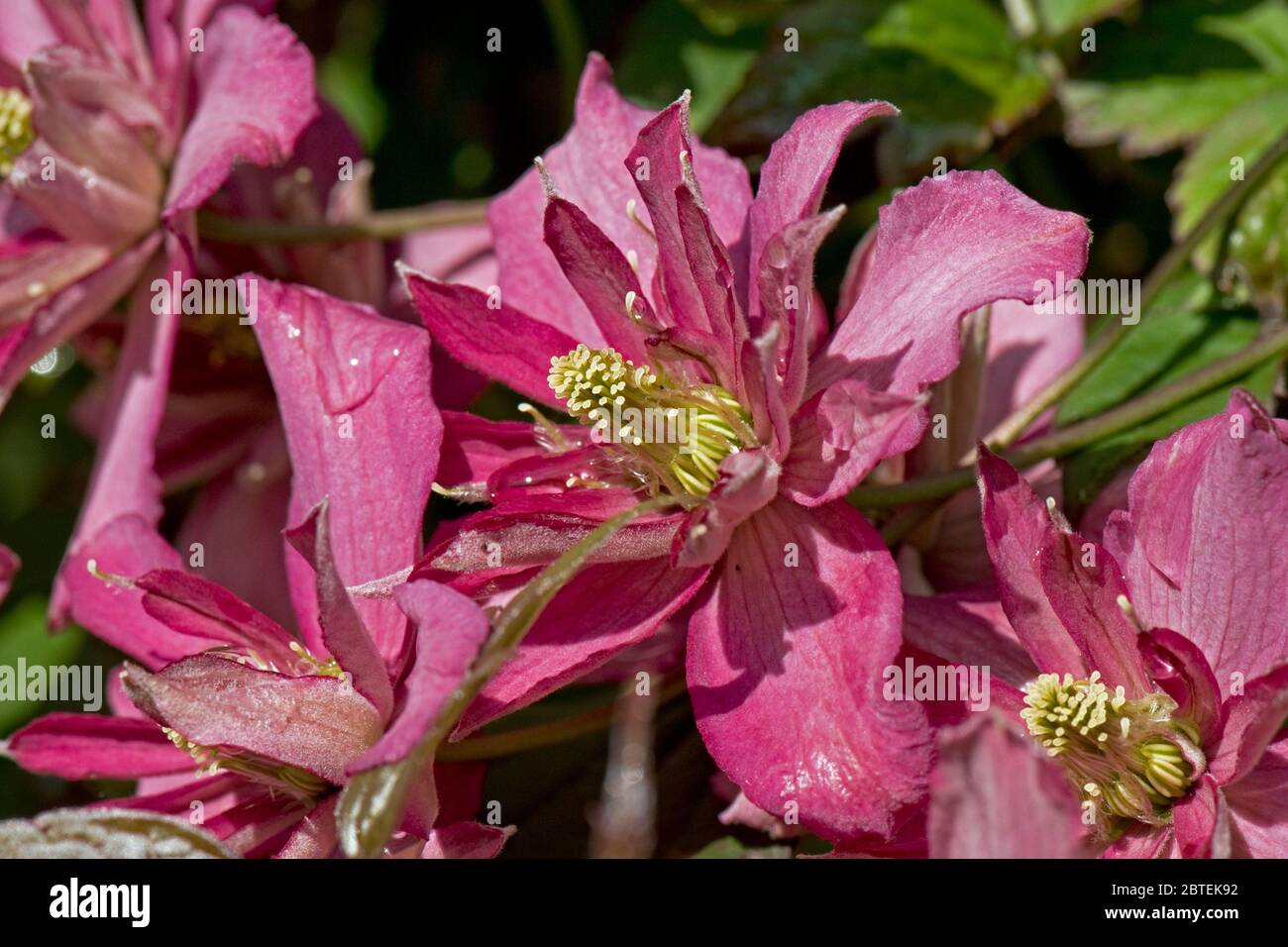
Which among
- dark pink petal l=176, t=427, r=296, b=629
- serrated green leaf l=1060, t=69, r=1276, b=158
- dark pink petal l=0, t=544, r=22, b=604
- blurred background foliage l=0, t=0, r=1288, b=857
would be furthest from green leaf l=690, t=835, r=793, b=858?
serrated green leaf l=1060, t=69, r=1276, b=158

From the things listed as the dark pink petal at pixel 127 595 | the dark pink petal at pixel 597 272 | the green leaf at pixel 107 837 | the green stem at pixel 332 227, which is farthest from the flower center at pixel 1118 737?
the green stem at pixel 332 227

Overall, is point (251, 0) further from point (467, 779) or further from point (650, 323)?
point (467, 779)

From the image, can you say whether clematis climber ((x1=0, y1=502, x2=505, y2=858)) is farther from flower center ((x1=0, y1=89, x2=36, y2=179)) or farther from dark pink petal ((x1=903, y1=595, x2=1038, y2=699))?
flower center ((x1=0, y1=89, x2=36, y2=179))

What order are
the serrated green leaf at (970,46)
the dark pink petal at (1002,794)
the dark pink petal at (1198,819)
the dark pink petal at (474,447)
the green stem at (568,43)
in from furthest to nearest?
1. the green stem at (568,43)
2. the serrated green leaf at (970,46)
3. the dark pink petal at (474,447)
4. the dark pink petal at (1198,819)
5. the dark pink petal at (1002,794)

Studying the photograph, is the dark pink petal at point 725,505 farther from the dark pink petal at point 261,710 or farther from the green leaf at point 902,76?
the green leaf at point 902,76

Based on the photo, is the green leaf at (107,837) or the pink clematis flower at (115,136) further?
the pink clematis flower at (115,136)

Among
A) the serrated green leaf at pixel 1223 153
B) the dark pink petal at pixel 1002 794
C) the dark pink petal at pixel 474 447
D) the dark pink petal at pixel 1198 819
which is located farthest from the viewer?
the serrated green leaf at pixel 1223 153

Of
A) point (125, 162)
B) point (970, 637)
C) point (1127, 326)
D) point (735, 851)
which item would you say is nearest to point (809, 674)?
point (970, 637)
